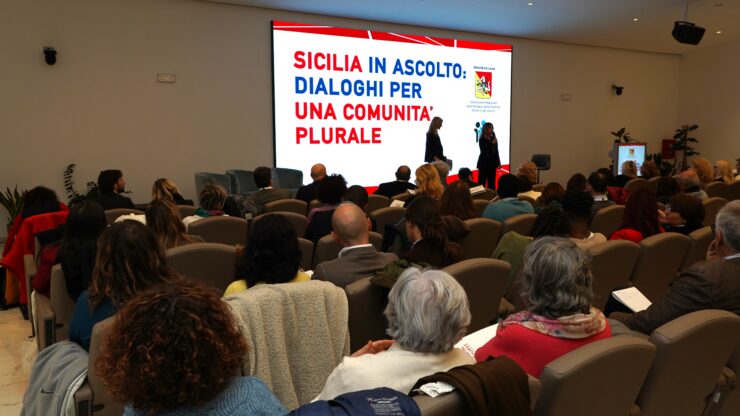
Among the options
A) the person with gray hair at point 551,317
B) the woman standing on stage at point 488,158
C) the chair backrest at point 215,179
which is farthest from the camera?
the woman standing on stage at point 488,158

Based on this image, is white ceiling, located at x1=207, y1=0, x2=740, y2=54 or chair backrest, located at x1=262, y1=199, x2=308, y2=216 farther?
white ceiling, located at x1=207, y1=0, x2=740, y2=54

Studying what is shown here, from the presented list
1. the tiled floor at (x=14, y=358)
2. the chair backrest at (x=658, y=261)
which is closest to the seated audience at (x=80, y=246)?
the tiled floor at (x=14, y=358)

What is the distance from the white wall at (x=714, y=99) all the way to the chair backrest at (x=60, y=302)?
50.7 ft

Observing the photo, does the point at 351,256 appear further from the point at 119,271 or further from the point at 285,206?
the point at 285,206

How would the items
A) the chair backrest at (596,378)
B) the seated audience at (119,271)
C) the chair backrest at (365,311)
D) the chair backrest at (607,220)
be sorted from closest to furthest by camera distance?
the chair backrest at (596,378) < the seated audience at (119,271) < the chair backrest at (365,311) < the chair backrest at (607,220)

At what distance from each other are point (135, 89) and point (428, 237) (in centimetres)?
652

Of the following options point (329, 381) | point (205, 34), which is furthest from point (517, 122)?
point (329, 381)

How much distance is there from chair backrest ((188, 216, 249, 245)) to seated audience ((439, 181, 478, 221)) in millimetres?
1542

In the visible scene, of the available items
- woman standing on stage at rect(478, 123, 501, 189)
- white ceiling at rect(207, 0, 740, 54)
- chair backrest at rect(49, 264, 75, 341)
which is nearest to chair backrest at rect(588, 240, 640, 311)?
chair backrest at rect(49, 264, 75, 341)

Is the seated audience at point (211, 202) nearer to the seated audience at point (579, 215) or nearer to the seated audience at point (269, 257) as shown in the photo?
the seated audience at point (269, 257)

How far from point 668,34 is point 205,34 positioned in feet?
32.0

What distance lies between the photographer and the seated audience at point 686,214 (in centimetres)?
417

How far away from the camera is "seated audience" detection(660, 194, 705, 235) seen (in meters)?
4.17

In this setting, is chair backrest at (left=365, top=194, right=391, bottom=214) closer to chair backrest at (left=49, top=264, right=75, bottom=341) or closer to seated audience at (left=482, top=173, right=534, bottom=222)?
seated audience at (left=482, top=173, right=534, bottom=222)
